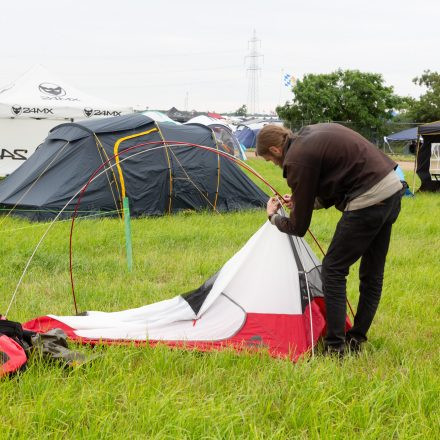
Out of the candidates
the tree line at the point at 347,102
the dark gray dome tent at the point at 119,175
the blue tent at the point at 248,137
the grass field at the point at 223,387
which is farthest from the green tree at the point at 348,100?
the grass field at the point at 223,387

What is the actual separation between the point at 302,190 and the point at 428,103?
36176 mm

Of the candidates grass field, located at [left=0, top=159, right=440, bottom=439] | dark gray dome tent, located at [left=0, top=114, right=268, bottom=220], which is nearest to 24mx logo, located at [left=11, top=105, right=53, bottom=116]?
dark gray dome tent, located at [left=0, top=114, right=268, bottom=220]

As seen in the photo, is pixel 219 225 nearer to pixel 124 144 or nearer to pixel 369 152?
pixel 124 144

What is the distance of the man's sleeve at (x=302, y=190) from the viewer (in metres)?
3.23

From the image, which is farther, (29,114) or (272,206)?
(29,114)

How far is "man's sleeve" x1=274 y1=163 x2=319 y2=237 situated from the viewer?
10.6 feet

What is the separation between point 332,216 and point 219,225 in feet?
6.98

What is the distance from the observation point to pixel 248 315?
3.76 meters

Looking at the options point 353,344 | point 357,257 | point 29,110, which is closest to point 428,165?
point 29,110

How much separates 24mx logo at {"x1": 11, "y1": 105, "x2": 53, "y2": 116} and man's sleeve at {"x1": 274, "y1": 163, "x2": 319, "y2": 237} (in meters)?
11.7

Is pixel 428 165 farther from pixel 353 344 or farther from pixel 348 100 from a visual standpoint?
pixel 348 100

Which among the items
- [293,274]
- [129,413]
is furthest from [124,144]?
[129,413]

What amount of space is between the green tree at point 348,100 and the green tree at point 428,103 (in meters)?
2.70

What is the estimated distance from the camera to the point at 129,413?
2.66 meters
